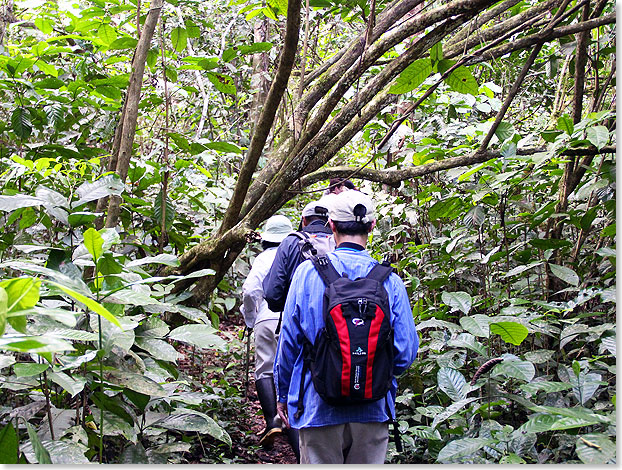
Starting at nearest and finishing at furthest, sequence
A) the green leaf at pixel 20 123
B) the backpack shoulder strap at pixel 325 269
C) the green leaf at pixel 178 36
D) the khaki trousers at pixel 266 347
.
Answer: the backpack shoulder strap at pixel 325 269 < the green leaf at pixel 20 123 < the green leaf at pixel 178 36 < the khaki trousers at pixel 266 347

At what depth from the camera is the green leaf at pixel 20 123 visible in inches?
124

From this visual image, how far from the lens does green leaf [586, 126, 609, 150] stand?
88.0 inches

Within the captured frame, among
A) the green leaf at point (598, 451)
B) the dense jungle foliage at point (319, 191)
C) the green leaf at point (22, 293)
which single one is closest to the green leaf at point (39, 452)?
the dense jungle foliage at point (319, 191)

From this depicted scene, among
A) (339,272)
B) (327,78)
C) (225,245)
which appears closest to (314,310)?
(339,272)

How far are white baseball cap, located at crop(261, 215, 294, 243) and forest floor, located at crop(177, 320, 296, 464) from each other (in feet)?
2.62

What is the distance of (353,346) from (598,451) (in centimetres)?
85

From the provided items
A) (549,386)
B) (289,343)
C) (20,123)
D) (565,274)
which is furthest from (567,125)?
(20,123)

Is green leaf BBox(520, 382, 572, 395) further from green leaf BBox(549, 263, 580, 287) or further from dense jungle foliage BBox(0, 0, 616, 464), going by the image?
green leaf BBox(549, 263, 580, 287)

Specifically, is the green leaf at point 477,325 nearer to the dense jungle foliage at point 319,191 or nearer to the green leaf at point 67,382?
the dense jungle foliage at point 319,191

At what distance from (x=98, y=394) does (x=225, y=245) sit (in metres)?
1.32

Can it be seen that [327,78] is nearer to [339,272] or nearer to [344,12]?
[344,12]

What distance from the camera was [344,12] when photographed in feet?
9.73

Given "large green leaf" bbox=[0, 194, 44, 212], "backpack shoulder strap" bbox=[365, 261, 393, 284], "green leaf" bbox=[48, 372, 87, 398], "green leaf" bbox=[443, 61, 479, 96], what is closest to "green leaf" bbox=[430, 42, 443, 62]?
"green leaf" bbox=[443, 61, 479, 96]

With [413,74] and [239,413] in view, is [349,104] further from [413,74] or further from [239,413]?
[239,413]
